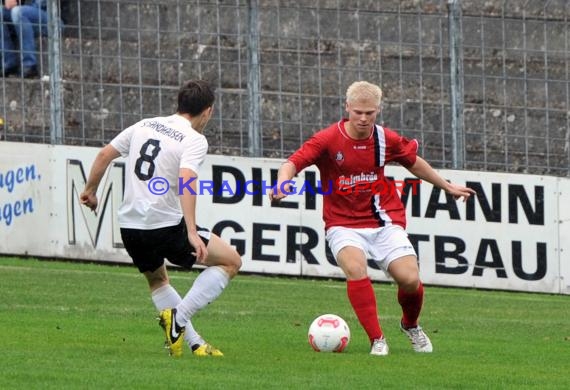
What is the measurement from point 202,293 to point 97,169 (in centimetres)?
107

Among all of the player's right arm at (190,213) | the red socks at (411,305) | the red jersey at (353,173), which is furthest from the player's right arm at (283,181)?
the red socks at (411,305)

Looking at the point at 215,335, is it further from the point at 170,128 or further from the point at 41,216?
the point at 41,216

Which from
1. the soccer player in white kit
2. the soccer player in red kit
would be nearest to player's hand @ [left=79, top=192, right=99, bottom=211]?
the soccer player in white kit

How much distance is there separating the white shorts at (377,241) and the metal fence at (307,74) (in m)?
6.79

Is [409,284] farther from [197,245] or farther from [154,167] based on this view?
[154,167]

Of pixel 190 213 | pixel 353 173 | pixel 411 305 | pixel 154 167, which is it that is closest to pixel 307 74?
pixel 353 173

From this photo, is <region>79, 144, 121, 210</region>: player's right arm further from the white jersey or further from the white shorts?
the white shorts

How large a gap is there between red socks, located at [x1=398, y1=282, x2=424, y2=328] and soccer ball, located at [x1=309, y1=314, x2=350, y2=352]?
0.48m

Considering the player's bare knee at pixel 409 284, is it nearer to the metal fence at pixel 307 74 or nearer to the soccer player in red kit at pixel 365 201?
the soccer player in red kit at pixel 365 201

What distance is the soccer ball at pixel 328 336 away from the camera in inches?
401

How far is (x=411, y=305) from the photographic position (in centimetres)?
1052

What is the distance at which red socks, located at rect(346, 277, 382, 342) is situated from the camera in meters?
10.1

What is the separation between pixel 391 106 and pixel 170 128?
27.3 ft

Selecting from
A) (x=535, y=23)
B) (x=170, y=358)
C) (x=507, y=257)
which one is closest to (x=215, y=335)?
(x=170, y=358)
